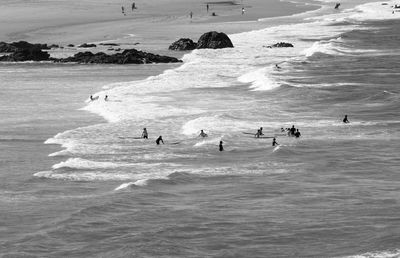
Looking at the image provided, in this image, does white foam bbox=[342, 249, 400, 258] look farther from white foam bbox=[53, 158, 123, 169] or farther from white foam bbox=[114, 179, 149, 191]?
white foam bbox=[53, 158, 123, 169]

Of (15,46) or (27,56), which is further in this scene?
Answer: (15,46)

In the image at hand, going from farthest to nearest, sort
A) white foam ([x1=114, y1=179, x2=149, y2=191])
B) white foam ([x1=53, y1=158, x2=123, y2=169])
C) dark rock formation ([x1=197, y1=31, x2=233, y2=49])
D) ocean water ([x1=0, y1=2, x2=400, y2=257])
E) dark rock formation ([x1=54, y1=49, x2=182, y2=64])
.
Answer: dark rock formation ([x1=197, y1=31, x2=233, y2=49]), dark rock formation ([x1=54, y1=49, x2=182, y2=64]), white foam ([x1=53, y1=158, x2=123, y2=169]), white foam ([x1=114, y1=179, x2=149, y2=191]), ocean water ([x1=0, y1=2, x2=400, y2=257])

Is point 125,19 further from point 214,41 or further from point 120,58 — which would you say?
point 120,58

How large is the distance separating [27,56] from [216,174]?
52.1m

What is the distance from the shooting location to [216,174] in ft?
127

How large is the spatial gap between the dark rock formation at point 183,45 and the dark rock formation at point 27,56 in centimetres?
1442

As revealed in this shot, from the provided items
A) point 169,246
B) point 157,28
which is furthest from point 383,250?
point 157,28

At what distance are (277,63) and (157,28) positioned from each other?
38498 mm

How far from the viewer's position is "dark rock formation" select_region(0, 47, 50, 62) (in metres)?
86.6

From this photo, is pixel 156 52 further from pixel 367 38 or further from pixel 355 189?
pixel 355 189

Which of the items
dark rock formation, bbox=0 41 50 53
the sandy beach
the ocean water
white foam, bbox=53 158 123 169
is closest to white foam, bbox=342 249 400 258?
the ocean water

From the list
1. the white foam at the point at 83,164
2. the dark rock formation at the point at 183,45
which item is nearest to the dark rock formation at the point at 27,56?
the dark rock formation at the point at 183,45

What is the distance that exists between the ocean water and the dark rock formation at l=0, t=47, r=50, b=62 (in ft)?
48.2

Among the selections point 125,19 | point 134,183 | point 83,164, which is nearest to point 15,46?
point 125,19
